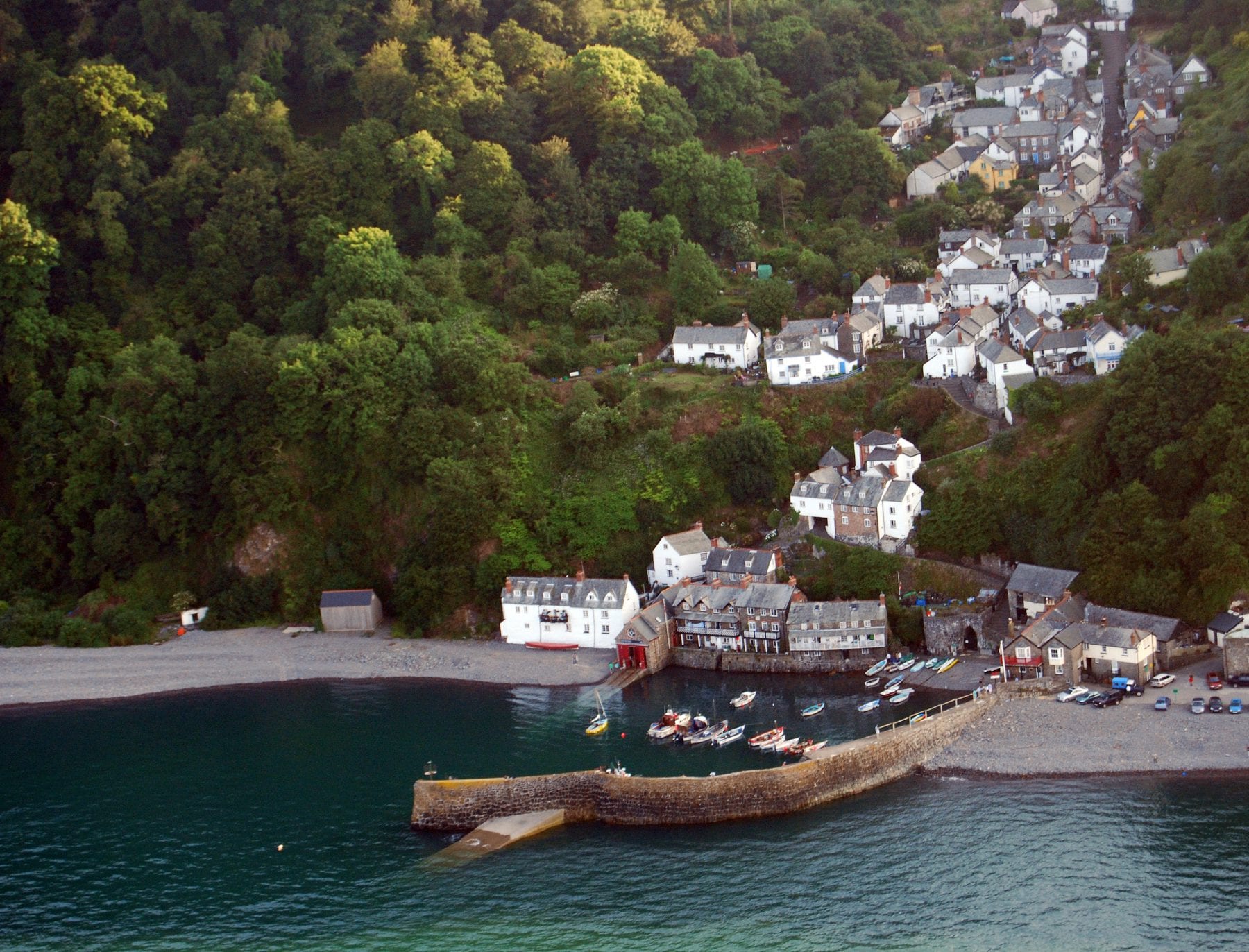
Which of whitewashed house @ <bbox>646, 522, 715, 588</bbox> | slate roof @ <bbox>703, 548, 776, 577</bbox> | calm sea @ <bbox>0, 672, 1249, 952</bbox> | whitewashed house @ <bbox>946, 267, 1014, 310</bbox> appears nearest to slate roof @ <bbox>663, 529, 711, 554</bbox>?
whitewashed house @ <bbox>646, 522, 715, 588</bbox>

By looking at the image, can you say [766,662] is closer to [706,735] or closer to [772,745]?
[706,735]

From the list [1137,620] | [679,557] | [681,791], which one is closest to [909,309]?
[679,557]

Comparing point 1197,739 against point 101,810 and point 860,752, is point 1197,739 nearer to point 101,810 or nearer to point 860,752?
point 860,752

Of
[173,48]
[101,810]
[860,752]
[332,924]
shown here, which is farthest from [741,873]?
[173,48]

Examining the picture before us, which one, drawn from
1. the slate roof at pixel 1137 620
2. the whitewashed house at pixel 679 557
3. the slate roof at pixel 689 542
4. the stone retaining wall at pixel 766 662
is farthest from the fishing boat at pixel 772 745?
the slate roof at pixel 689 542

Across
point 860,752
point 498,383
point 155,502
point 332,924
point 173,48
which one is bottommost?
point 332,924

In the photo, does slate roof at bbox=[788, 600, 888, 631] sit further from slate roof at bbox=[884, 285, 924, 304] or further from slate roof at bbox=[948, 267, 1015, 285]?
slate roof at bbox=[948, 267, 1015, 285]

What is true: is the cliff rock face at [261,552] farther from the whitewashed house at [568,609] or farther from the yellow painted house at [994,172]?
the yellow painted house at [994,172]
